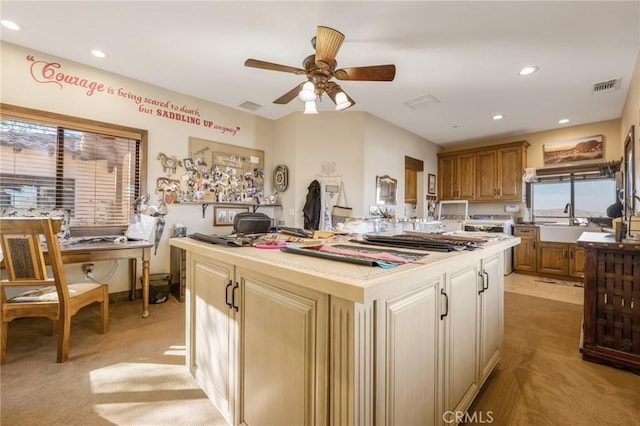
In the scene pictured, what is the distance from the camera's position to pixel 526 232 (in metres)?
4.68

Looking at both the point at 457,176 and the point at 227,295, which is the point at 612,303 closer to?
the point at 227,295

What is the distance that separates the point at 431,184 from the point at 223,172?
425cm

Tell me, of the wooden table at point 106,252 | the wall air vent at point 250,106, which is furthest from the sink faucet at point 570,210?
the wooden table at point 106,252

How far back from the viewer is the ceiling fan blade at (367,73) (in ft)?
6.97

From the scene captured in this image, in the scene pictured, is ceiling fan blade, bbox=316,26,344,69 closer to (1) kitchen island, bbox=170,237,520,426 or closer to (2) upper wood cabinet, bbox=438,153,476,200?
(1) kitchen island, bbox=170,237,520,426

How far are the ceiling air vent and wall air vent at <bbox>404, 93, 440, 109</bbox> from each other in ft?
5.67

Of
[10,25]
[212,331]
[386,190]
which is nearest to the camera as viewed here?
[212,331]

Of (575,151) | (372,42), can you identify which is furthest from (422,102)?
(575,151)

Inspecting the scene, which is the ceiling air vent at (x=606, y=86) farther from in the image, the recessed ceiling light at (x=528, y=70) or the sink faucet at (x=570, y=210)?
the sink faucet at (x=570, y=210)

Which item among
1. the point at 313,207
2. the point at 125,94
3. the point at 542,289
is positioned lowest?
the point at 542,289

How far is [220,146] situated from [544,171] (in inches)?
223

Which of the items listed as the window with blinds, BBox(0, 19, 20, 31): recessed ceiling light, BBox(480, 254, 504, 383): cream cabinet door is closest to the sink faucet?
BBox(480, 254, 504, 383): cream cabinet door

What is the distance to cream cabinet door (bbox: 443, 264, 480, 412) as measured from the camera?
1186mm

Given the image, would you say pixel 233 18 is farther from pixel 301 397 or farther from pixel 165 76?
pixel 301 397
